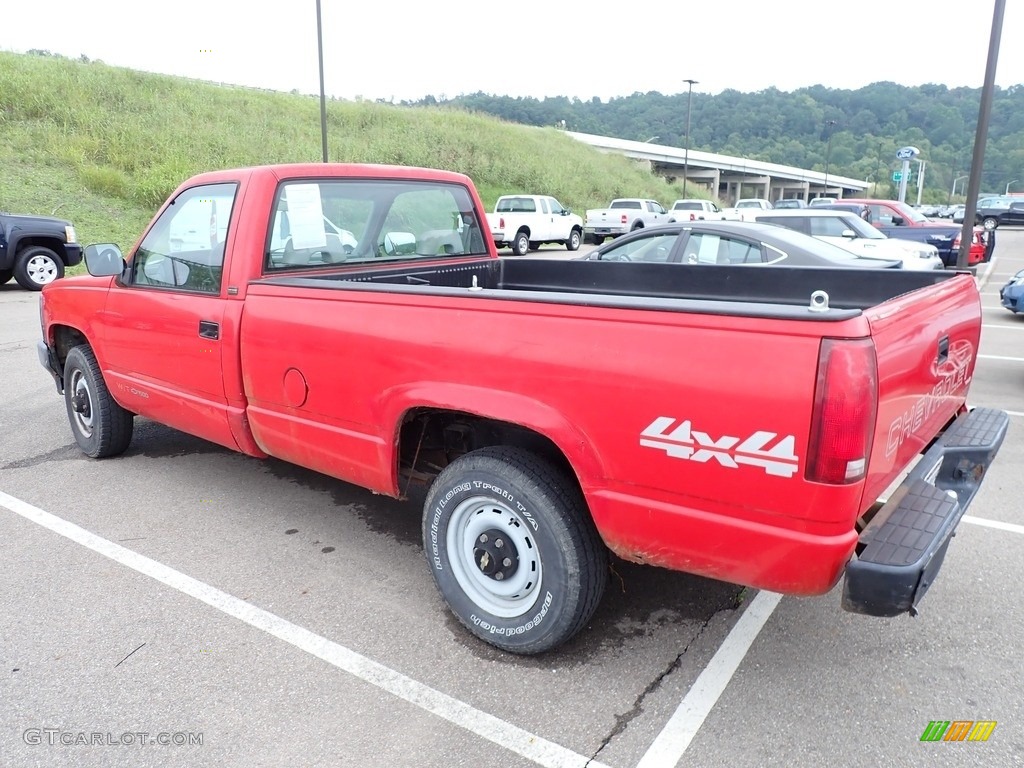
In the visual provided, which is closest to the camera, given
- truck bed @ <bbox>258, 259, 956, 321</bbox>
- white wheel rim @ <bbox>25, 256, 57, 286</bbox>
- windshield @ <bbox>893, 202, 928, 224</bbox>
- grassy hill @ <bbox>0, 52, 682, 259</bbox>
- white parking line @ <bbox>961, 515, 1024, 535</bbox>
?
truck bed @ <bbox>258, 259, 956, 321</bbox>

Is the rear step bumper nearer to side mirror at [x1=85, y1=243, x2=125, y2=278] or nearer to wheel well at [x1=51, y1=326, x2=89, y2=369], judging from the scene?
side mirror at [x1=85, y1=243, x2=125, y2=278]

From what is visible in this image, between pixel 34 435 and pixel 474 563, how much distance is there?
425cm

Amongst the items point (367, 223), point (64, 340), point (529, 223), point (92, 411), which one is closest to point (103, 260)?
point (92, 411)

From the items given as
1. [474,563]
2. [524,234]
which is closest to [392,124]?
[524,234]

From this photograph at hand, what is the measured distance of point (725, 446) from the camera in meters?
2.15

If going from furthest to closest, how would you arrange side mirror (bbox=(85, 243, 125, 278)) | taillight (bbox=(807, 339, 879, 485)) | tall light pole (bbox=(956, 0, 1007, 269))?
tall light pole (bbox=(956, 0, 1007, 269)) → side mirror (bbox=(85, 243, 125, 278)) → taillight (bbox=(807, 339, 879, 485))

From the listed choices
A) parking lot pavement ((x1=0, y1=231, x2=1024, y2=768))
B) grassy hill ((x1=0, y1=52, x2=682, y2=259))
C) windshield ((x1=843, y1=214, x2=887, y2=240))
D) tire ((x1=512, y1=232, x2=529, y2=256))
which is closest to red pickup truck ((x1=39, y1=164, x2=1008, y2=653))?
parking lot pavement ((x1=0, y1=231, x2=1024, y2=768))

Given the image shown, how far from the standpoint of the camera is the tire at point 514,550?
263cm

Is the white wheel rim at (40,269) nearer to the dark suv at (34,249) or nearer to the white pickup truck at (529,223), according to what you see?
the dark suv at (34,249)

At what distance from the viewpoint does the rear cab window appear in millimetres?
3793

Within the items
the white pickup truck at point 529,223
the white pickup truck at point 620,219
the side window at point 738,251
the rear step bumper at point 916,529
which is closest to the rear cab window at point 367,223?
the rear step bumper at point 916,529

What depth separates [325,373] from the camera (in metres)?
3.18

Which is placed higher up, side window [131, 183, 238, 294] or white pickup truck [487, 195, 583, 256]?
side window [131, 183, 238, 294]

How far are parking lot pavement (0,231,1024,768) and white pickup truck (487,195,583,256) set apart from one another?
19.6 meters
